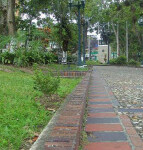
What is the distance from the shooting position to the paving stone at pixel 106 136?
3293 millimetres

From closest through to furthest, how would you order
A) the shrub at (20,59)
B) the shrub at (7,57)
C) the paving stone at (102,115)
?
the paving stone at (102,115)
the shrub at (20,59)
the shrub at (7,57)

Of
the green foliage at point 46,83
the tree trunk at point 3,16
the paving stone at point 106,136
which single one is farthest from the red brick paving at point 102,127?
the tree trunk at point 3,16

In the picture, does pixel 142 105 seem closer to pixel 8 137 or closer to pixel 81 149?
pixel 81 149

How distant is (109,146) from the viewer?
10.1 feet

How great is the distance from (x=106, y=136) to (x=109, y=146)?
1.15 feet

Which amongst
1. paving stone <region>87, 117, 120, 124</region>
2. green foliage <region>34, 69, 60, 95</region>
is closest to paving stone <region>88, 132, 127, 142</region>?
paving stone <region>87, 117, 120, 124</region>

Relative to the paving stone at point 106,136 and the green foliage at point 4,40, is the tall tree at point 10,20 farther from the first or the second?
the paving stone at point 106,136

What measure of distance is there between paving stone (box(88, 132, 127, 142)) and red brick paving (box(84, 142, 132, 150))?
0.43 ft

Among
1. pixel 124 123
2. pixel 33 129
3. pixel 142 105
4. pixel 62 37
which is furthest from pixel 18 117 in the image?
pixel 62 37

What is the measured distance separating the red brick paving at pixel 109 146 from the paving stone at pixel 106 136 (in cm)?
13

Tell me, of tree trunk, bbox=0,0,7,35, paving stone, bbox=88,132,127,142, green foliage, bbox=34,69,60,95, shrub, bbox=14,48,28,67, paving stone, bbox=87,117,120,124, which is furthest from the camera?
tree trunk, bbox=0,0,7,35

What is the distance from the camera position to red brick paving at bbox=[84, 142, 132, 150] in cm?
301

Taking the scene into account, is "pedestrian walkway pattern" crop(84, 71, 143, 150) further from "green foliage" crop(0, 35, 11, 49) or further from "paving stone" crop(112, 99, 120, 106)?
"green foliage" crop(0, 35, 11, 49)

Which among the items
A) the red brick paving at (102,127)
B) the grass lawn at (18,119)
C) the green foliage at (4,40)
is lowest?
the red brick paving at (102,127)
